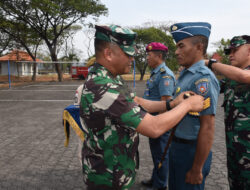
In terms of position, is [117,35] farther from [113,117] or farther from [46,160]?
[46,160]

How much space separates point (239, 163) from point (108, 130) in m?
1.60

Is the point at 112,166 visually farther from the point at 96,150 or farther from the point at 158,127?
the point at 158,127

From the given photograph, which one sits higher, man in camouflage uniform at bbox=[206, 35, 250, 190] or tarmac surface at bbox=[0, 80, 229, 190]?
man in camouflage uniform at bbox=[206, 35, 250, 190]

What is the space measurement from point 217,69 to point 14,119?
24.0 feet

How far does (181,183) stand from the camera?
1.92m

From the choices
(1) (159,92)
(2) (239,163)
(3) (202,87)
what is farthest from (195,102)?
(1) (159,92)

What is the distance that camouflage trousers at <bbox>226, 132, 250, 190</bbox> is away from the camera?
7.09 feet

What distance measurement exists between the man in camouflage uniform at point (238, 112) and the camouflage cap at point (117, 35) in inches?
38.8

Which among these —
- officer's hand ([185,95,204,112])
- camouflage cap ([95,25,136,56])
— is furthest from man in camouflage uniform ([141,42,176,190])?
camouflage cap ([95,25,136,56])

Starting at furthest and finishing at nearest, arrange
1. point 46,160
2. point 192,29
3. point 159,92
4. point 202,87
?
point 46,160 → point 159,92 → point 192,29 → point 202,87

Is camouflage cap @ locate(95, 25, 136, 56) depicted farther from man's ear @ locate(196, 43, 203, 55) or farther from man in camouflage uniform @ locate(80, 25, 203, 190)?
man's ear @ locate(196, 43, 203, 55)

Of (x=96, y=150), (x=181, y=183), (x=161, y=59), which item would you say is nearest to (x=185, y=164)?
(x=181, y=183)

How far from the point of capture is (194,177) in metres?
1.78

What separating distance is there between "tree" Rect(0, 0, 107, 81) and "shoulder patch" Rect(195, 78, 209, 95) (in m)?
22.3
